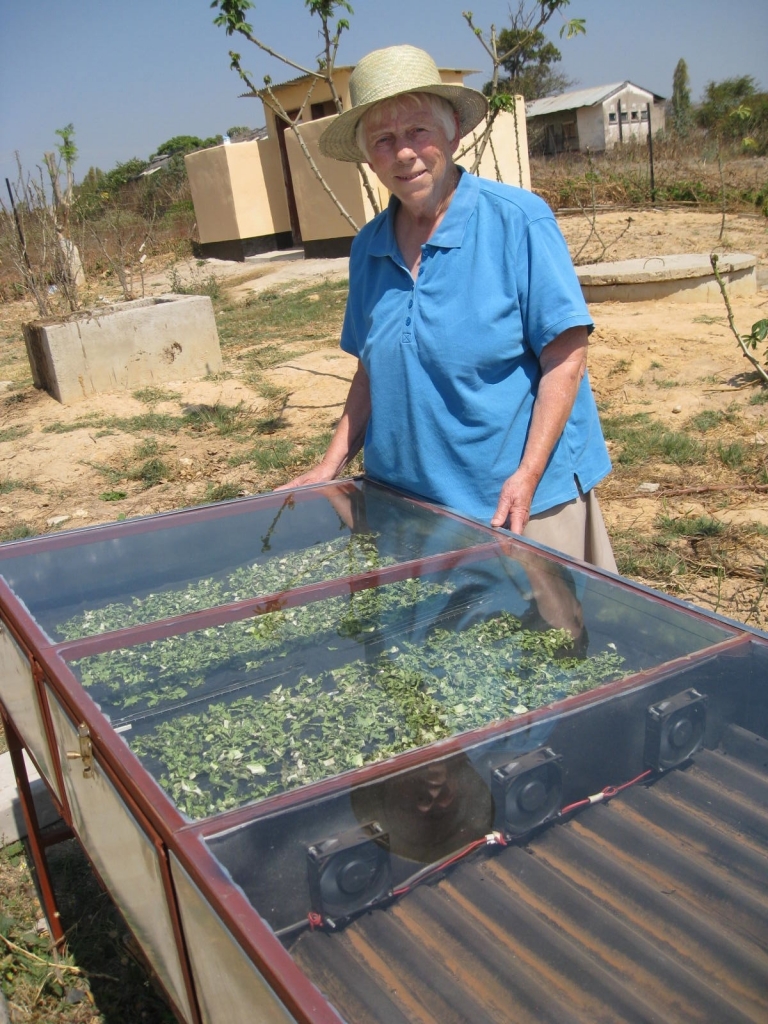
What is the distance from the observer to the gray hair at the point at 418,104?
213 centimetres

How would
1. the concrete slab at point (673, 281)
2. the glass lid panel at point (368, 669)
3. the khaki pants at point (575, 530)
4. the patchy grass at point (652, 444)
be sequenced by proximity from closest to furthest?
the glass lid panel at point (368, 669)
the khaki pants at point (575, 530)
the patchy grass at point (652, 444)
the concrete slab at point (673, 281)

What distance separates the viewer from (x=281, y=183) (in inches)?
700

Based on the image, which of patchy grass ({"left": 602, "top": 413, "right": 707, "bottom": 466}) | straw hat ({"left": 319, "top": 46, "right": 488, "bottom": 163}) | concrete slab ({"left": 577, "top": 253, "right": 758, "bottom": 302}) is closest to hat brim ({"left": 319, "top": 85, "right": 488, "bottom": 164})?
straw hat ({"left": 319, "top": 46, "right": 488, "bottom": 163})

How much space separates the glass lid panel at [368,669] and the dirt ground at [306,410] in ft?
7.43

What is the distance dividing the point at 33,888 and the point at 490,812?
2191mm

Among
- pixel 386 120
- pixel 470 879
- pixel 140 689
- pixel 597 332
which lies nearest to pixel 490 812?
pixel 470 879

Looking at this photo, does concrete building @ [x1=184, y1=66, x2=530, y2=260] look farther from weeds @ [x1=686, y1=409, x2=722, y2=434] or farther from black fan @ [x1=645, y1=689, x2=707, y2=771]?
black fan @ [x1=645, y1=689, x2=707, y2=771]

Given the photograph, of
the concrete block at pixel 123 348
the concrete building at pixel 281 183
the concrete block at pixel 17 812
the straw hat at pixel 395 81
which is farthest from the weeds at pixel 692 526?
Result: the concrete building at pixel 281 183

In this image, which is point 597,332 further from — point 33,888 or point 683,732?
point 683,732

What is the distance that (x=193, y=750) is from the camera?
141 centimetres

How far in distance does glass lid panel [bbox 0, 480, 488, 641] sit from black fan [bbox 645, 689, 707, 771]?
28.1 inches

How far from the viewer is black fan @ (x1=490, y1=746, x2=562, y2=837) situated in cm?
124

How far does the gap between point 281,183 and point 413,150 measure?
54.5ft

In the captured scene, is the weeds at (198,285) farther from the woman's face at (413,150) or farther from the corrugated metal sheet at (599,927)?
the corrugated metal sheet at (599,927)
